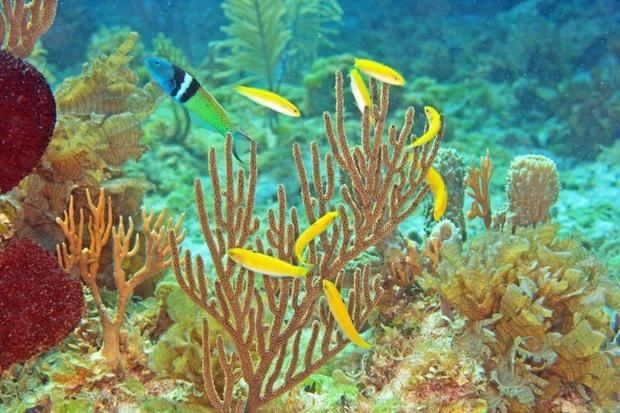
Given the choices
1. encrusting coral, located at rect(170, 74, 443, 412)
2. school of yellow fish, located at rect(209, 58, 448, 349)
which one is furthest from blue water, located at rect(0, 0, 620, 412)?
school of yellow fish, located at rect(209, 58, 448, 349)

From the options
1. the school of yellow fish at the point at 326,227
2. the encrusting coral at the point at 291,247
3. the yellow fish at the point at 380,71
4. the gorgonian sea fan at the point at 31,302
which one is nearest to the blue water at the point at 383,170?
the encrusting coral at the point at 291,247

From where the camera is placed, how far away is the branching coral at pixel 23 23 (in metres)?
3.71

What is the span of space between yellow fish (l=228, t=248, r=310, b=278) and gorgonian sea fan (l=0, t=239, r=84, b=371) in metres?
1.22

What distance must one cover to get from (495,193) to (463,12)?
10690 millimetres

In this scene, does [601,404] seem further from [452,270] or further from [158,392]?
[158,392]

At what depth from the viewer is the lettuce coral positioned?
10.2 feet

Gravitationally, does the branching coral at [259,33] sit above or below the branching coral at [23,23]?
above

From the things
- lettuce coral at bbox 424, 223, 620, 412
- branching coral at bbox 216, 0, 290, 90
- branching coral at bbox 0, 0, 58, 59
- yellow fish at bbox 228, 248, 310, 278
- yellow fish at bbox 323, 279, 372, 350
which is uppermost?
branching coral at bbox 216, 0, 290, 90

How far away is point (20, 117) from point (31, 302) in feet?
3.17

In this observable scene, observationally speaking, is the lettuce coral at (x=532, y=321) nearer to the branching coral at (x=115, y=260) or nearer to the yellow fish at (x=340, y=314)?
the yellow fish at (x=340, y=314)

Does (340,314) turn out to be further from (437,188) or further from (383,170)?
(383,170)

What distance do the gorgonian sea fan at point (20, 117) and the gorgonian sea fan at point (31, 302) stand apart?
41cm

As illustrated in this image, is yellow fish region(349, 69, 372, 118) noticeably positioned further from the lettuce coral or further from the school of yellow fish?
the lettuce coral

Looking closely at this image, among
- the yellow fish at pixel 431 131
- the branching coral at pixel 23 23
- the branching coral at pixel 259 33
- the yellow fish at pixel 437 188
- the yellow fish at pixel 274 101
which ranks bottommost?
the yellow fish at pixel 437 188
